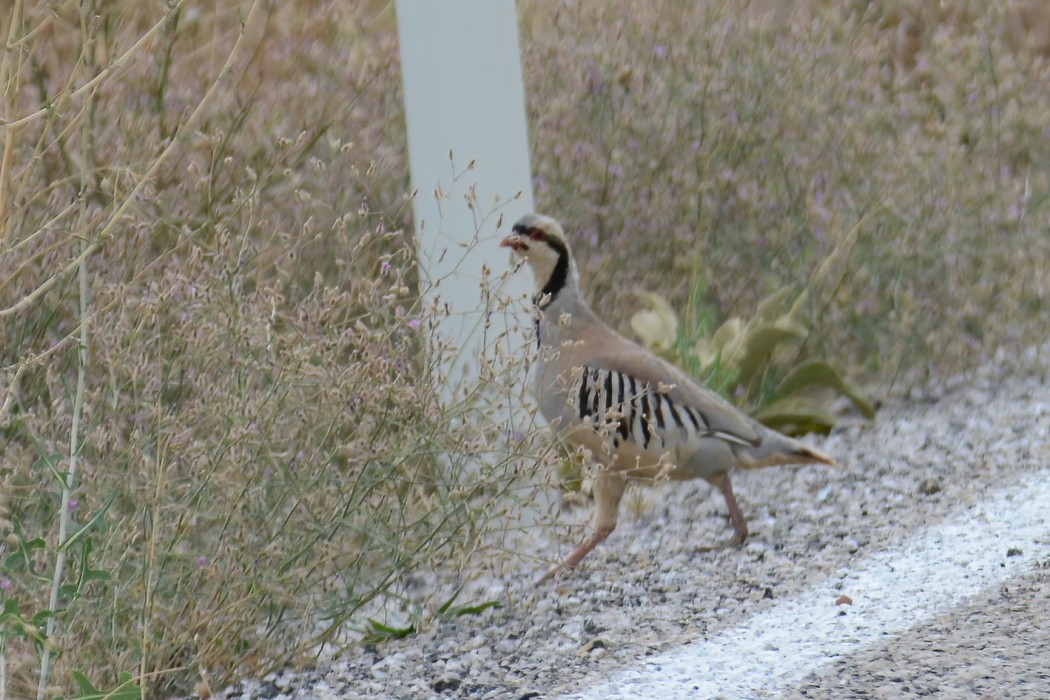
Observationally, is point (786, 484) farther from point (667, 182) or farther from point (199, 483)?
point (199, 483)

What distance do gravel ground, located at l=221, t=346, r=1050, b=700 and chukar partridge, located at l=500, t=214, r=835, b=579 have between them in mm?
212

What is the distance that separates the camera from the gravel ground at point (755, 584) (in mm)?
3936

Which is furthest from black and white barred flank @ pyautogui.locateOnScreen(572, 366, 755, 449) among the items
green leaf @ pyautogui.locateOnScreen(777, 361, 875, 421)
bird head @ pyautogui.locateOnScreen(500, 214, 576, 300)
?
green leaf @ pyautogui.locateOnScreen(777, 361, 875, 421)

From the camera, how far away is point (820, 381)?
21.7 feet

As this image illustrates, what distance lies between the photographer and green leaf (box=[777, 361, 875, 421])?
655 centimetres

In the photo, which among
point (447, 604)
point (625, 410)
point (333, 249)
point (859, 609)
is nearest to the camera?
point (447, 604)

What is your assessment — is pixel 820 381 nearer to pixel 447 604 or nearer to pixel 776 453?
pixel 776 453

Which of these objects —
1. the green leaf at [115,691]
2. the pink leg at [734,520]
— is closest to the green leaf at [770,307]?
the pink leg at [734,520]

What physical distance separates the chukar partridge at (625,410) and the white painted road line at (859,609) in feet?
1.57

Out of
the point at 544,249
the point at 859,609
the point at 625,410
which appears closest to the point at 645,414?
the point at 625,410

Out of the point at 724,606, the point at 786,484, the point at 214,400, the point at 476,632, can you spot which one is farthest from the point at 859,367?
the point at 214,400

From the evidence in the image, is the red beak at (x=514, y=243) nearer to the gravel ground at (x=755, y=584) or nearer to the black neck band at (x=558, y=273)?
the black neck band at (x=558, y=273)

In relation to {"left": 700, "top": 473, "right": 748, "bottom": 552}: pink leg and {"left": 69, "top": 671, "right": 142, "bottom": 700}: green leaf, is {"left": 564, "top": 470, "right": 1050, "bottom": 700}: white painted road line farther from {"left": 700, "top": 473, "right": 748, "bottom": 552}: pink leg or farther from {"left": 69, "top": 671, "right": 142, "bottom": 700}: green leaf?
{"left": 69, "top": 671, "right": 142, "bottom": 700}: green leaf

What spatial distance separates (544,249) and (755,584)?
1.20 metres
